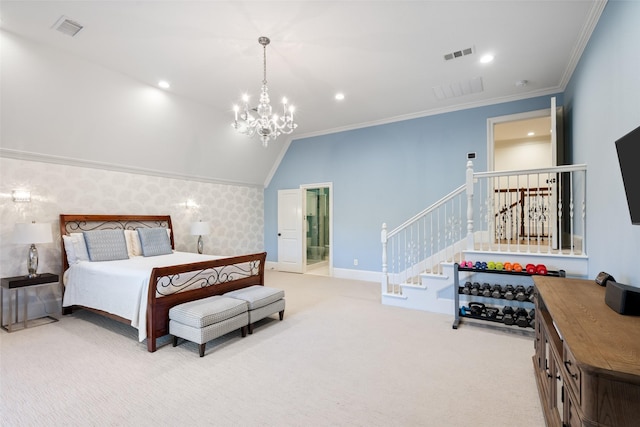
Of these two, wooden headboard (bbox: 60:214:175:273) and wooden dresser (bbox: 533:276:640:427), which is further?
wooden headboard (bbox: 60:214:175:273)

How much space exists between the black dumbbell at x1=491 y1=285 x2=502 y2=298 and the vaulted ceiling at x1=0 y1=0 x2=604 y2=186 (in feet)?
9.35

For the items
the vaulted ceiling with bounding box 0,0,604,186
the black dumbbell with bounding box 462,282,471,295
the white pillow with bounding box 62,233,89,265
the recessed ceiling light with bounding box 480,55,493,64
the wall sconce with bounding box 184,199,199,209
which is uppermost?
the recessed ceiling light with bounding box 480,55,493,64

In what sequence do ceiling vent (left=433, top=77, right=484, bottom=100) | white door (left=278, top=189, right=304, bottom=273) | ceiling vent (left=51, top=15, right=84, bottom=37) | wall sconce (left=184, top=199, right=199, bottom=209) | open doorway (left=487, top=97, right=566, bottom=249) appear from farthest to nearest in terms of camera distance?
white door (left=278, top=189, right=304, bottom=273)
wall sconce (left=184, top=199, right=199, bottom=209)
ceiling vent (left=433, top=77, right=484, bottom=100)
open doorway (left=487, top=97, right=566, bottom=249)
ceiling vent (left=51, top=15, right=84, bottom=37)

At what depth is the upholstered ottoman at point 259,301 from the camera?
11.4 feet

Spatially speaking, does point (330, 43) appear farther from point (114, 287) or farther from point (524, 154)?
point (524, 154)

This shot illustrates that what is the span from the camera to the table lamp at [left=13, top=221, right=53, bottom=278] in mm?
3514

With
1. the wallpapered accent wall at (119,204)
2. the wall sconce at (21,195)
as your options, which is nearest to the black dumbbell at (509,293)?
the wallpapered accent wall at (119,204)

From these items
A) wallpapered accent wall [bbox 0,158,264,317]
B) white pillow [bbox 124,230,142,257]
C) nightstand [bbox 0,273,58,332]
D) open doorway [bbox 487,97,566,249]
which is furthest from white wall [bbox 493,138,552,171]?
nightstand [bbox 0,273,58,332]

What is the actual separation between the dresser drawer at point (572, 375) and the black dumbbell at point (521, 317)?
212cm

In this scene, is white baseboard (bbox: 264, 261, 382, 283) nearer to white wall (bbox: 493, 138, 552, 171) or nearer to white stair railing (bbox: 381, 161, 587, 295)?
white stair railing (bbox: 381, 161, 587, 295)

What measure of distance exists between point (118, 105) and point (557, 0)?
5.33 m

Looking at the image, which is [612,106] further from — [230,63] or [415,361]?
[230,63]

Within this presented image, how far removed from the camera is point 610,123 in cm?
254

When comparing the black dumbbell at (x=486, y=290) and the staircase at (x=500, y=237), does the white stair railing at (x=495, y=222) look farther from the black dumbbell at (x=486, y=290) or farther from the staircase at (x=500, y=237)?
the black dumbbell at (x=486, y=290)
